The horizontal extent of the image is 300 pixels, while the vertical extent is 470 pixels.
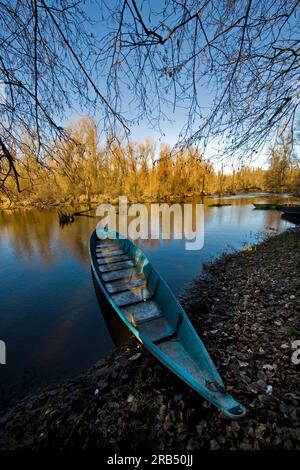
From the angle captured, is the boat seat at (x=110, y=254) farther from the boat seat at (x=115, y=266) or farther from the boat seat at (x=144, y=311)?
the boat seat at (x=144, y=311)

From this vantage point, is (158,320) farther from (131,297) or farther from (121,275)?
(121,275)

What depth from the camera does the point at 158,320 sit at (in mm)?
4332

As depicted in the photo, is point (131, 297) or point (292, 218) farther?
point (292, 218)

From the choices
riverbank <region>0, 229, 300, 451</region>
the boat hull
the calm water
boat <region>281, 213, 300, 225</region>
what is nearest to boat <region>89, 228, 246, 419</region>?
riverbank <region>0, 229, 300, 451</region>

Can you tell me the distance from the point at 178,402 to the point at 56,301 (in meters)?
5.58

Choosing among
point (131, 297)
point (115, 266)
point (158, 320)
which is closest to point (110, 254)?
point (115, 266)

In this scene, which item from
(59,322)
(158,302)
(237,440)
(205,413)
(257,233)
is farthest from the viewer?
(257,233)

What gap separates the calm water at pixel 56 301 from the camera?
4191mm

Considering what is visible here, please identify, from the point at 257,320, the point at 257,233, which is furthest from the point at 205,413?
the point at 257,233

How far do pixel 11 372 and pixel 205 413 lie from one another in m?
4.05

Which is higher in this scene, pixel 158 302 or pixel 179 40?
pixel 179 40

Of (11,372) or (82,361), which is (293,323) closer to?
(82,361)

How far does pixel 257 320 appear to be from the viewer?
4297mm

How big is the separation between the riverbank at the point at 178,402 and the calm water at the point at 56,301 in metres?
0.72
